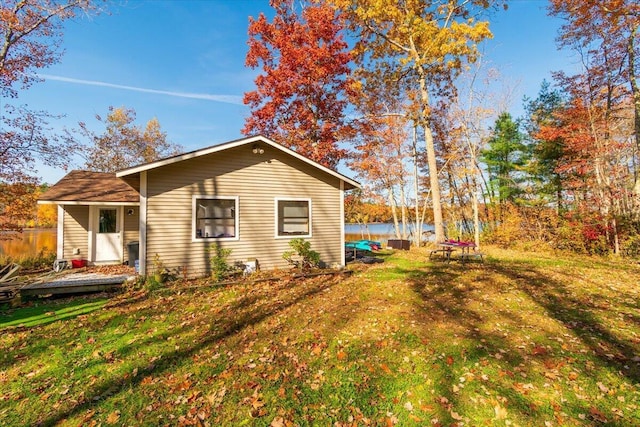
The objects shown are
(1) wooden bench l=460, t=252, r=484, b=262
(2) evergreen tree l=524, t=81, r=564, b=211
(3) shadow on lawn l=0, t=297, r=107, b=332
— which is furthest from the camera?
(2) evergreen tree l=524, t=81, r=564, b=211

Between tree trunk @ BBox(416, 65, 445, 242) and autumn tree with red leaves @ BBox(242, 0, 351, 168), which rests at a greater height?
autumn tree with red leaves @ BBox(242, 0, 351, 168)

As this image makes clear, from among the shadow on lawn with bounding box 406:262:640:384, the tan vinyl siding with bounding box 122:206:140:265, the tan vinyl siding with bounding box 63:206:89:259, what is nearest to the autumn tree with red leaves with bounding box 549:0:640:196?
the shadow on lawn with bounding box 406:262:640:384

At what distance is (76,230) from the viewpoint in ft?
36.7

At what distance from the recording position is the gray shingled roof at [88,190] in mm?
9999

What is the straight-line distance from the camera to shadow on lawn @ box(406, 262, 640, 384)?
13.6 ft

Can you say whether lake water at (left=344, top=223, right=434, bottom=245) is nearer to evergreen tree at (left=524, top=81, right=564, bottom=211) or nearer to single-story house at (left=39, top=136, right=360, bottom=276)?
evergreen tree at (left=524, top=81, right=564, bottom=211)

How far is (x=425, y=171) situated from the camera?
2408 cm

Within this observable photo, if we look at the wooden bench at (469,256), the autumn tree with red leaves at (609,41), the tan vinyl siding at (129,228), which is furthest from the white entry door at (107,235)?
the autumn tree with red leaves at (609,41)

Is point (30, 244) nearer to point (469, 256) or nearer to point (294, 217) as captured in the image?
point (294, 217)

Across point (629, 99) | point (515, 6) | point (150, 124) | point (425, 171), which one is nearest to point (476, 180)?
point (425, 171)

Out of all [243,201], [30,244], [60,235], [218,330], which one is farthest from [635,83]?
[30,244]

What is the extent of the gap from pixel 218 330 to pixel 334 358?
7.93ft

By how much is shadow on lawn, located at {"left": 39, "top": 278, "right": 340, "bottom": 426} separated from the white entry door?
7609mm

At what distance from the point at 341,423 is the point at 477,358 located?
7.52ft
